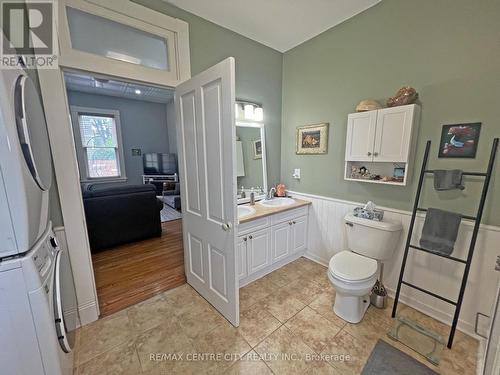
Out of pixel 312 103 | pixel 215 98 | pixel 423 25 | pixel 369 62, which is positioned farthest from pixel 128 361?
pixel 423 25

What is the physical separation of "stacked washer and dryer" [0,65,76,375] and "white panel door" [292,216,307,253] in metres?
2.21

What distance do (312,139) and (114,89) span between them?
490cm

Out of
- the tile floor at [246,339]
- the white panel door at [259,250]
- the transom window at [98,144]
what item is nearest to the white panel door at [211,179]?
the tile floor at [246,339]

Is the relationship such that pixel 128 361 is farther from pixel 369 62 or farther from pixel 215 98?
pixel 369 62

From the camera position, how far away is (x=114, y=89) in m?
4.95

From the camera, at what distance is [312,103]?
257 cm

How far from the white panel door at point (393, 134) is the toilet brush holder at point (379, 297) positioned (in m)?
1.20

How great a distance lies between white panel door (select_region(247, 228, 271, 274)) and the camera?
87.0 inches

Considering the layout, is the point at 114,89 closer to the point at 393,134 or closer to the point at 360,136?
the point at 360,136

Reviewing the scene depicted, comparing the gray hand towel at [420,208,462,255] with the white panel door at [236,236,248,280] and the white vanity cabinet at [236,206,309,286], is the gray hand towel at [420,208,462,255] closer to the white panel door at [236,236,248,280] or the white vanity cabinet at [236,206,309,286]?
the white vanity cabinet at [236,206,309,286]

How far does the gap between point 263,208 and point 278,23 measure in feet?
6.51

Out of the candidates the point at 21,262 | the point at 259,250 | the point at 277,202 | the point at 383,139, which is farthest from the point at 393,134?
the point at 21,262

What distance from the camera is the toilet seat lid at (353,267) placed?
169cm

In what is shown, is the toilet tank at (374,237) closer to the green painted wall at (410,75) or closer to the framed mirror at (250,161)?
the green painted wall at (410,75)
